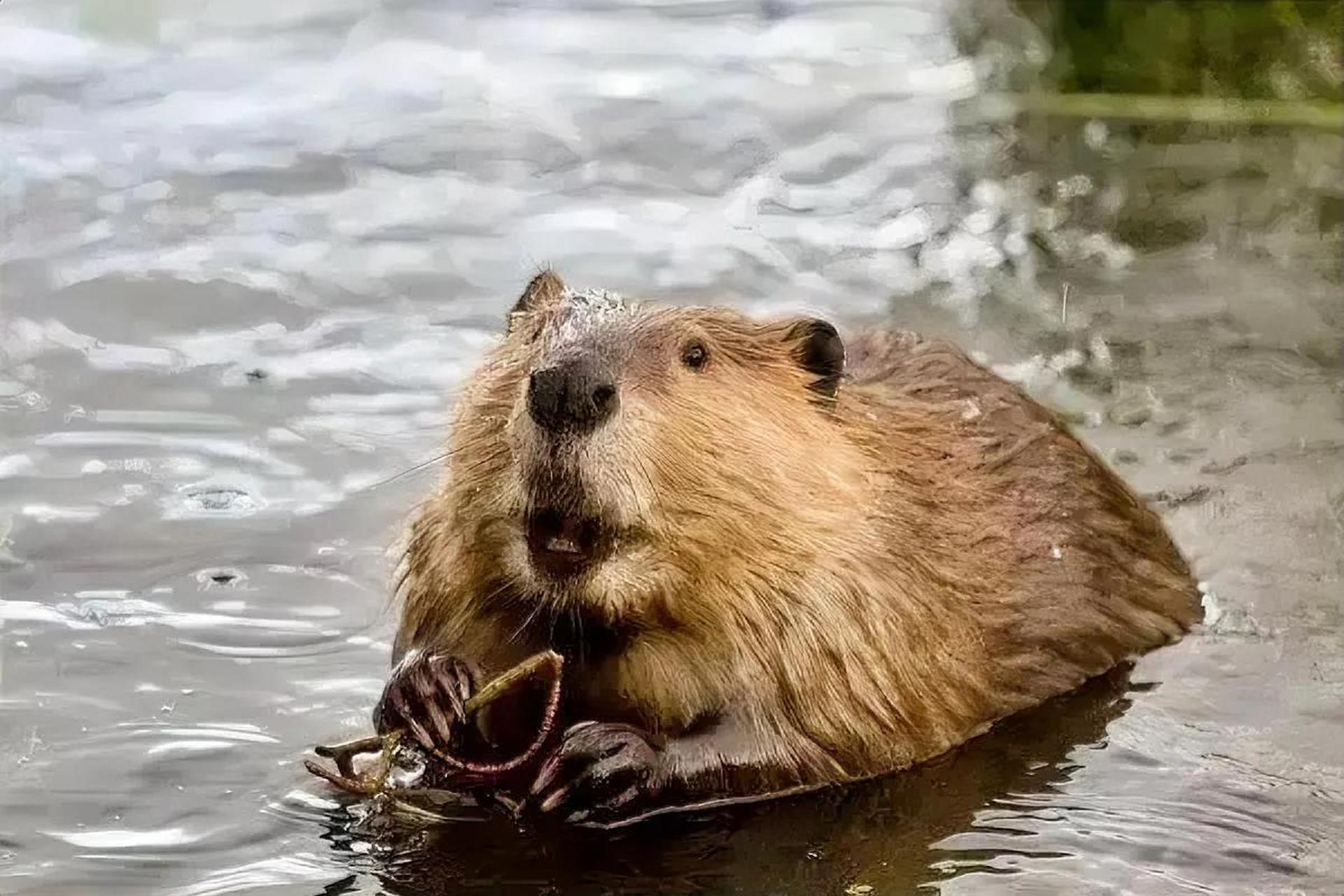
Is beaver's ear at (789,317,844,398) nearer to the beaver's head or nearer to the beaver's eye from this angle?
the beaver's head

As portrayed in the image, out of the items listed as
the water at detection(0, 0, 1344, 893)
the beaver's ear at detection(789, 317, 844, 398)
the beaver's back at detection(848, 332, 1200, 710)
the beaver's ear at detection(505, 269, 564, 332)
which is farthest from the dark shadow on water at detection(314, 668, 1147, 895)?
the beaver's ear at detection(505, 269, 564, 332)

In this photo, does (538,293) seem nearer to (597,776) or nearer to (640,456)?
(640,456)

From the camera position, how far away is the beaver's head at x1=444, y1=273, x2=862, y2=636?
313 centimetres

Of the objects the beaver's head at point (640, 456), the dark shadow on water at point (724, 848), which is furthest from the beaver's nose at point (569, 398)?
the dark shadow on water at point (724, 848)

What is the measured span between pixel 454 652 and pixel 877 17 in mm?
6517

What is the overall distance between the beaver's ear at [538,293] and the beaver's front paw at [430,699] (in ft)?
1.82

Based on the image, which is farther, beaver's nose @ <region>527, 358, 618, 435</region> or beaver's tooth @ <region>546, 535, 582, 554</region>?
beaver's tooth @ <region>546, 535, 582, 554</region>

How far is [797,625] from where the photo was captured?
3518 millimetres

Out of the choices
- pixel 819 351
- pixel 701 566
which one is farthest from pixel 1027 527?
pixel 701 566

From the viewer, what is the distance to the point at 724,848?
340 cm

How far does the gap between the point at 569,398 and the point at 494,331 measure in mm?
2805

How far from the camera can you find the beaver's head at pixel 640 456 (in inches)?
123

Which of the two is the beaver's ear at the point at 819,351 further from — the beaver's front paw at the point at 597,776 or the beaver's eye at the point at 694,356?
the beaver's front paw at the point at 597,776

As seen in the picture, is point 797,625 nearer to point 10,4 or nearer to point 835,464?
point 835,464
